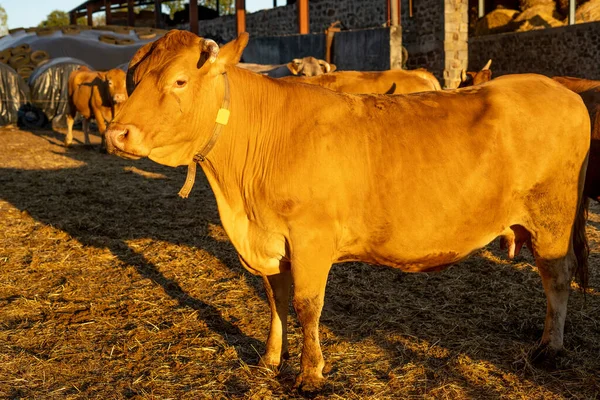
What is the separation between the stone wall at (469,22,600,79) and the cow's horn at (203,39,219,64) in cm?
1491

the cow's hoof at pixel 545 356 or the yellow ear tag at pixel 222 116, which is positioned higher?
the yellow ear tag at pixel 222 116

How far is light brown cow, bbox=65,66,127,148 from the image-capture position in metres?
12.9

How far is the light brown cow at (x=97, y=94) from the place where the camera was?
12.9 metres

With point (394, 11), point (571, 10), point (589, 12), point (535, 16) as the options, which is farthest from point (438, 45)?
point (589, 12)

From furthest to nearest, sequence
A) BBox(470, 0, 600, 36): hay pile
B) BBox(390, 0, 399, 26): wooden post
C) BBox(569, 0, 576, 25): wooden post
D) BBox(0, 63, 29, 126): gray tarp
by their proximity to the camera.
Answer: BBox(470, 0, 600, 36): hay pile → BBox(569, 0, 576, 25): wooden post → BBox(0, 63, 29, 126): gray tarp → BBox(390, 0, 399, 26): wooden post

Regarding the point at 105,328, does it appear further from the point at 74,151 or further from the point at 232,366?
A: the point at 74,151

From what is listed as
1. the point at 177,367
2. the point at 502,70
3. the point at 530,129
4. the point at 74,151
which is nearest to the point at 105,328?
the point at 177,367

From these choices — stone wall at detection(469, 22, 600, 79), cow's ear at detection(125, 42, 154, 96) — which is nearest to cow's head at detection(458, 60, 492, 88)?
stone wall at detection(469, 22, 600, 79)

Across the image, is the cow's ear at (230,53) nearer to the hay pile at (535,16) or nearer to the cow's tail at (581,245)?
the cow's tail at (581,245)

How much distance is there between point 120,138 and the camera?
294 cm

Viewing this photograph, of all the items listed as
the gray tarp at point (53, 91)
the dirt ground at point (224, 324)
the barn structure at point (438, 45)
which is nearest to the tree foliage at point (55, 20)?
the gray tarp at point (53, 91)

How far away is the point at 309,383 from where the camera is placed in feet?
11.0

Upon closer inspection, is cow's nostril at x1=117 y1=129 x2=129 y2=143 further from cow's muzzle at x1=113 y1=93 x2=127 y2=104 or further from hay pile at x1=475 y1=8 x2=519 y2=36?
hay pile at x1=475 y1=8 x2=519 y2=36

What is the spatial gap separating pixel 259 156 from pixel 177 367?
1.32m
